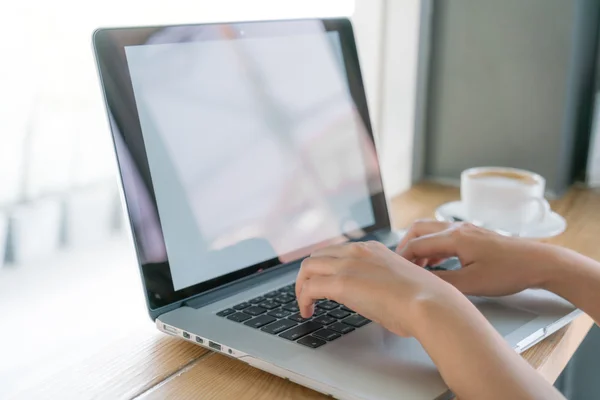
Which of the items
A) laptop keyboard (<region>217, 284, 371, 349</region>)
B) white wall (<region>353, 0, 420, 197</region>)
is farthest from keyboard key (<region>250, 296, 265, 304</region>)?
white wall (<region>353, 0, 420, 197</region>)

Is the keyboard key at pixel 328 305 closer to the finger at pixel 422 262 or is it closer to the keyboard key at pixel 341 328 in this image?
the keyboard key at pixel 341 328

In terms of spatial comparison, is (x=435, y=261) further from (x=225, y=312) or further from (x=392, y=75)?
(x=392, y=75)

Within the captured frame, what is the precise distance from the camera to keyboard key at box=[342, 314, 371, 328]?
63 cm

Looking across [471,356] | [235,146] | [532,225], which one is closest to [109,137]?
[235,146]

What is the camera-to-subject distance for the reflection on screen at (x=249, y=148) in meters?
0.66

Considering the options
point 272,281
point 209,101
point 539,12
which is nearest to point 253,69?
point 209,101

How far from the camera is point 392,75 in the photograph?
1220 millimetres

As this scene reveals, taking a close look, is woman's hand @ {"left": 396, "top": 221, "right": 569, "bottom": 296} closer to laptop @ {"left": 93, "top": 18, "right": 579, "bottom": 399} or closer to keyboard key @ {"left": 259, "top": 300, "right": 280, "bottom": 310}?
laptop @ {"left": 93, "top": 18, "right": 579, "bottom": 399}

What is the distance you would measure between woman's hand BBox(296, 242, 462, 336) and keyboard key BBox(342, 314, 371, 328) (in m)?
0.04

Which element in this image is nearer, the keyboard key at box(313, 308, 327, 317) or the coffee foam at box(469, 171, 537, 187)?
the keyboard key at box(313, 308, 327, 317)

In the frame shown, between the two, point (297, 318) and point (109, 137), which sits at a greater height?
point (109, 137)

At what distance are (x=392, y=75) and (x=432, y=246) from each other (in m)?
0.56

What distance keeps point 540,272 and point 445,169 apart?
2.03 feet

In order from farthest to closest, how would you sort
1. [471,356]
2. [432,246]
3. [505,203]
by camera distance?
1. [505,203]
2. [432,246]
3. [471,356]
